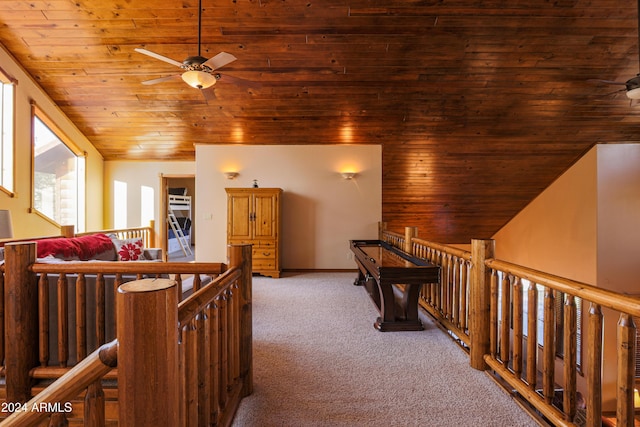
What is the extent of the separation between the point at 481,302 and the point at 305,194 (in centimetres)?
412

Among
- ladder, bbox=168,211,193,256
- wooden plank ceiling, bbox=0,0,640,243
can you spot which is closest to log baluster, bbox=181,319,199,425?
wooden plank ceiling, bbox=0,0,640,243

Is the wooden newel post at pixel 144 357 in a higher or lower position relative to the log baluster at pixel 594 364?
higher

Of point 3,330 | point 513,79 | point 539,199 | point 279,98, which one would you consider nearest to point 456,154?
point 513,79

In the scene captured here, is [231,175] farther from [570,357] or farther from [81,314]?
A: [570,357]

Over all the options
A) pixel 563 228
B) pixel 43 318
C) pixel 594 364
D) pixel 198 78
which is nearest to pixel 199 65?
pixel 198 78

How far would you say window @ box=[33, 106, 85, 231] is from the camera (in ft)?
17.3

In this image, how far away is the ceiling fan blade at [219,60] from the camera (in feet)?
9.46

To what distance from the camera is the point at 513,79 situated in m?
4.45

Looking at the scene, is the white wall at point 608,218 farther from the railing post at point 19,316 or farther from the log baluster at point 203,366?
the railing post at point 19,316

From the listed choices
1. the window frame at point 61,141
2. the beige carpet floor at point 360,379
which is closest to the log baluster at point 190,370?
the beige carpet floor at point 360,379

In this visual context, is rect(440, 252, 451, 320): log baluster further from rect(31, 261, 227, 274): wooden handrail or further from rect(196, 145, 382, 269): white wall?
rect(196, 145, 382, 269): white wall

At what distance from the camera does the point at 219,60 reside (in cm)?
297

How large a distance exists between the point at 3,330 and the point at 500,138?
6534 mm

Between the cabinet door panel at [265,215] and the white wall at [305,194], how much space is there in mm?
610
